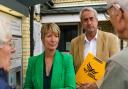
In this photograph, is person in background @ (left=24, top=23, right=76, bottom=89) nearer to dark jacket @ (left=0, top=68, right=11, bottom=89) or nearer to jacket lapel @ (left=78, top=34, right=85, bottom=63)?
jacket lapel @ (left=78, top=34, right=85, bottom=63)

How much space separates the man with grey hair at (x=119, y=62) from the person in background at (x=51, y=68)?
5.32 ft

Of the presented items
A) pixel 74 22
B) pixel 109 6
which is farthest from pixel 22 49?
pixel 109 6

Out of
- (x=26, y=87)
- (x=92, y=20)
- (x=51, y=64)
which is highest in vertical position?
(x=92, y=20)

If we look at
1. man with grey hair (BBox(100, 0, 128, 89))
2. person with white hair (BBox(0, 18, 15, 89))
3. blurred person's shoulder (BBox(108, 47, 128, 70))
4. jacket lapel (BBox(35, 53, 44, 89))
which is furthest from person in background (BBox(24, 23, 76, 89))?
blurred person's shoulder (BBox(108, 47, 128, 70))

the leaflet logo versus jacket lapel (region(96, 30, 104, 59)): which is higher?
jacket lapel (region(96, 30, 104, 59))

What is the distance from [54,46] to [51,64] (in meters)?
0.18

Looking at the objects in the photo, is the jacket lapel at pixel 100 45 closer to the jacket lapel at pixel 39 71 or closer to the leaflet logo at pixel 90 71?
the leaflet logo at pixel 90 71

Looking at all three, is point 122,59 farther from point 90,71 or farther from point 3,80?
point 90,71

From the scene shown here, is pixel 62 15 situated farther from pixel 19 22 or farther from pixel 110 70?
pixel 110 70

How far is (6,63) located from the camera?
239cm

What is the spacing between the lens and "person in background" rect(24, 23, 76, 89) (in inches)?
140

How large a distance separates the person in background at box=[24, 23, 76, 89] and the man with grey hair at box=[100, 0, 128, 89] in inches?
63.8

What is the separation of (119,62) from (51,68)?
1.90 metres

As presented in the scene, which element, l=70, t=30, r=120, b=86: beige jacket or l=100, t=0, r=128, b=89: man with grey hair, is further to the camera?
l=70, t=30, r=120, b=86: beige jacket
